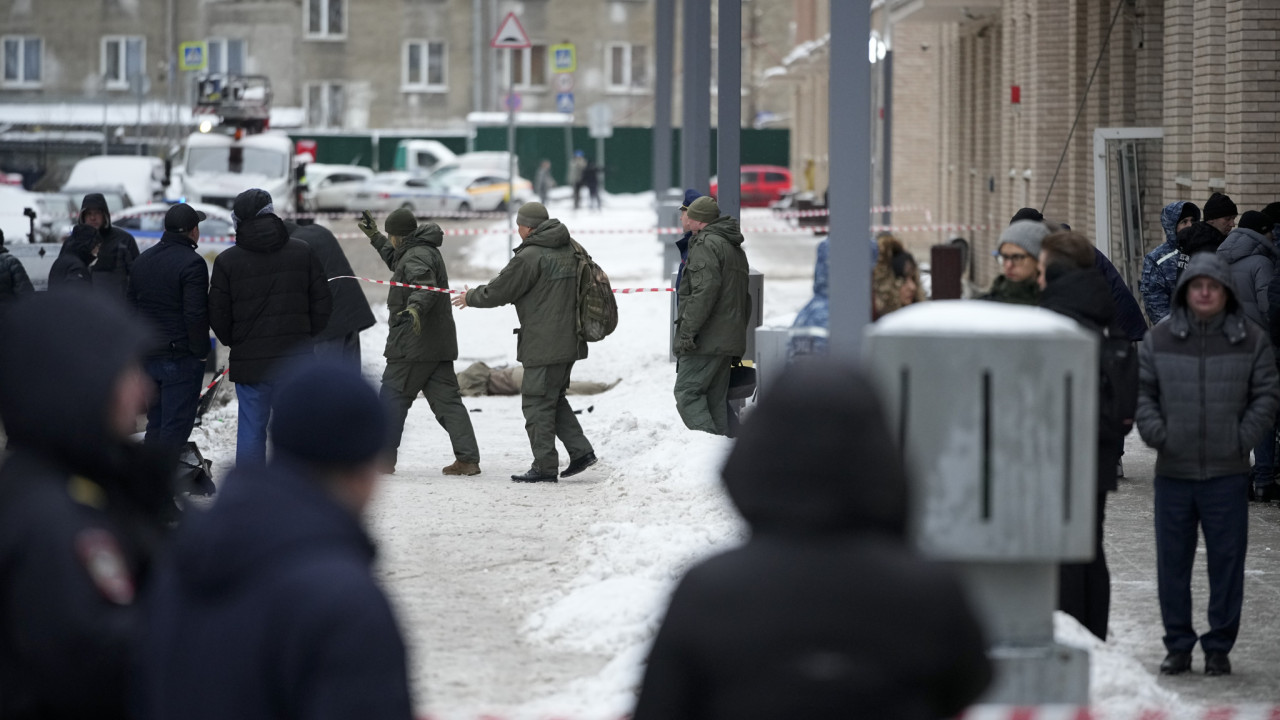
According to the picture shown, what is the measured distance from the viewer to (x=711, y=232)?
11203 millimetres

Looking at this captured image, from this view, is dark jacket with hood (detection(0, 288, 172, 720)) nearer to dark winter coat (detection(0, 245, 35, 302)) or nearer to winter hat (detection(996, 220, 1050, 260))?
winter hat (detection(996, 220, 1050, 260))

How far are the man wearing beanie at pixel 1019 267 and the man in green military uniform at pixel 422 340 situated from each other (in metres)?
4.93

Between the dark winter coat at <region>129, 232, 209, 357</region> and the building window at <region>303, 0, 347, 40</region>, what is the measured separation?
5332 centimetres

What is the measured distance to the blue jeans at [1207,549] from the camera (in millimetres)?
6547

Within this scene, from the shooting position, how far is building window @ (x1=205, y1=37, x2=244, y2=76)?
199 feet

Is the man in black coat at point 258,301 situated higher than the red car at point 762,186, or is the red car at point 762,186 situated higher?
the red car at point 762,186

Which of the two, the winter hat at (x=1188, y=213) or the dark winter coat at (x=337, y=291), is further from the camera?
the dark winter coat at (x=337, y=291)

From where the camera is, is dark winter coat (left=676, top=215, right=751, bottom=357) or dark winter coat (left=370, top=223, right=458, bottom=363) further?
dark winter coat (left=676, top=215, right=751, bottom=357)

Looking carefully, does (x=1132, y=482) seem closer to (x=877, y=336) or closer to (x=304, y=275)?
(x=304, y=275)

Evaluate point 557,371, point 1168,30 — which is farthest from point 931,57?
point 557,371

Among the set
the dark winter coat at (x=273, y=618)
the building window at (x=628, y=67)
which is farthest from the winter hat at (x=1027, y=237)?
the building window at (x=628, y=67)

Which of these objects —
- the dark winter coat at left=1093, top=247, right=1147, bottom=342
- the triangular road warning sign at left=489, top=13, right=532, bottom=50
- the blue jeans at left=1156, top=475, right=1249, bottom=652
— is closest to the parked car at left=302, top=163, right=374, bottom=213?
the triangular road warning sign at left=489, top=13, right=532, bottom=50

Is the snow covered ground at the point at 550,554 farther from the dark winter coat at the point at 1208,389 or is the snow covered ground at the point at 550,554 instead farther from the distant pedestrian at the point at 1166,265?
the distant pedestrian at the point at 1166,265

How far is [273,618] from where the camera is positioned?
8.31 ft
